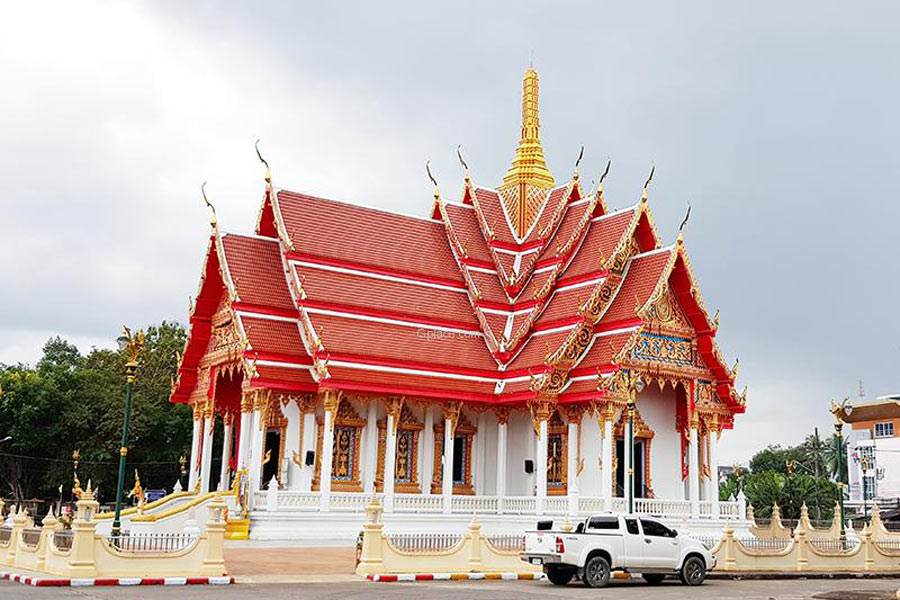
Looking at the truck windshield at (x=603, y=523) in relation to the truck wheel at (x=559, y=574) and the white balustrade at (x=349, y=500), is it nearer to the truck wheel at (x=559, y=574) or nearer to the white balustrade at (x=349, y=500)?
the truck wheel at (x=559, y=574)

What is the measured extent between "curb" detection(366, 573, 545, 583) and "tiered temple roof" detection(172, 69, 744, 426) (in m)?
8.06

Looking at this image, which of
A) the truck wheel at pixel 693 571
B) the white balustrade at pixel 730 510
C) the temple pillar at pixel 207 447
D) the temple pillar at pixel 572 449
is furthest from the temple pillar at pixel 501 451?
the truck wheel at pixel 693 571

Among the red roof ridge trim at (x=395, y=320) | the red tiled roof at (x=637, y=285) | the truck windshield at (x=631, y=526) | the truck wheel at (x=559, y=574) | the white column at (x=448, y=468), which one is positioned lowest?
the truck wheel at (x=559, y=574)

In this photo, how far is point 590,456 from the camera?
26.2m

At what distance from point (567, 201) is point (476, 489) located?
9775 millimetres

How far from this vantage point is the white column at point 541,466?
83.8 feet

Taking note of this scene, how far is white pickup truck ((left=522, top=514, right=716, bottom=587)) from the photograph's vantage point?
16156 millimetres

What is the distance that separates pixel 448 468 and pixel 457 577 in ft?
29.2

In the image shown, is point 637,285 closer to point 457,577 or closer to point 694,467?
point 694,467

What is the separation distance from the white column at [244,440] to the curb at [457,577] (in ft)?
29.8

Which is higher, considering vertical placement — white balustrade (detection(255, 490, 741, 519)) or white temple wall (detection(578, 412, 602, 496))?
white temple wall (detection(578, 412, 602, 496))

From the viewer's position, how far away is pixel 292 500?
2348 cm

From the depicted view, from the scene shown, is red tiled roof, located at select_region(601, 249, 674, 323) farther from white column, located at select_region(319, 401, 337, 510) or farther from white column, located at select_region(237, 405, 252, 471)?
white column, located at select_region(237, 405, 252, 471)

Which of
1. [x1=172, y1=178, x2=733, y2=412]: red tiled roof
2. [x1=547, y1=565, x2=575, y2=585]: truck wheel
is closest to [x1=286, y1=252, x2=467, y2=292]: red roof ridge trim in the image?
[x1=172, y1=178, x2=733, y2=412]: red tiled roof
